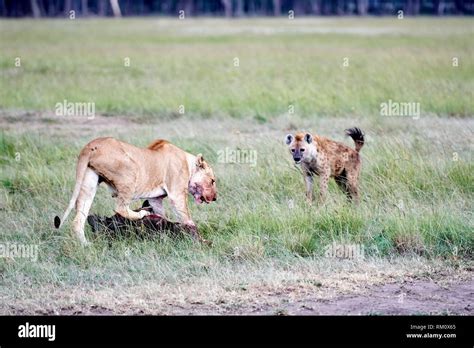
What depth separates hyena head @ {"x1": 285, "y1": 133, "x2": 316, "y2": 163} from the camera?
929 centimetres

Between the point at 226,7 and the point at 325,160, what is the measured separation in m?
46.7

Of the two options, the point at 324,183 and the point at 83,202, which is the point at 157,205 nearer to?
the point at 83,202

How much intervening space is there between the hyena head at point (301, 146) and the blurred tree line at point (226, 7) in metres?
41.3

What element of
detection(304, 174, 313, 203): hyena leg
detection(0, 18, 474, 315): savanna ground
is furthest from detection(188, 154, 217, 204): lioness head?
detection(304, 174, 313, 203): hyena leg

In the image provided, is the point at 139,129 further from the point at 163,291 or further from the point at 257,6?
the point at 257,6

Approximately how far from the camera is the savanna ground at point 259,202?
7.31 m

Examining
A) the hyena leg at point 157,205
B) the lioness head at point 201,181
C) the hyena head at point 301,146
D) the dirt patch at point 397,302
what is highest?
the hyena head at point 301,146

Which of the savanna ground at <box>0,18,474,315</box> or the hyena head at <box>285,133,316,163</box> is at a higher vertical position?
the hyena head at <box>285,133,316,163</box>

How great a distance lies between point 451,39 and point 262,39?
235 inches

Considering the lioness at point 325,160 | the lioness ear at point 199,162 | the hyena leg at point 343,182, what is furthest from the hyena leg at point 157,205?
the hyena leg at point 343,182

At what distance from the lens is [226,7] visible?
55.2m

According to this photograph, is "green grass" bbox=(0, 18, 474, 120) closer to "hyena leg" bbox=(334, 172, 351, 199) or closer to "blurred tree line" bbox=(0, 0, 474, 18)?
"hyena leg" bbox=(334, 172, 351, 199)

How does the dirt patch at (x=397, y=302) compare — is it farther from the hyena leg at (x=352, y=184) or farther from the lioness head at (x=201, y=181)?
the hyena leg at (x=352, y=184)

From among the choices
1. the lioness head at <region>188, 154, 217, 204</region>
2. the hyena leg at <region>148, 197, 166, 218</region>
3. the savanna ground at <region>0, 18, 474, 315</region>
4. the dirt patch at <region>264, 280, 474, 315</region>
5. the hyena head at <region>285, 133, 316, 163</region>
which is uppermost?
the hyena head at <region>285, 133, 316, 163</region>
